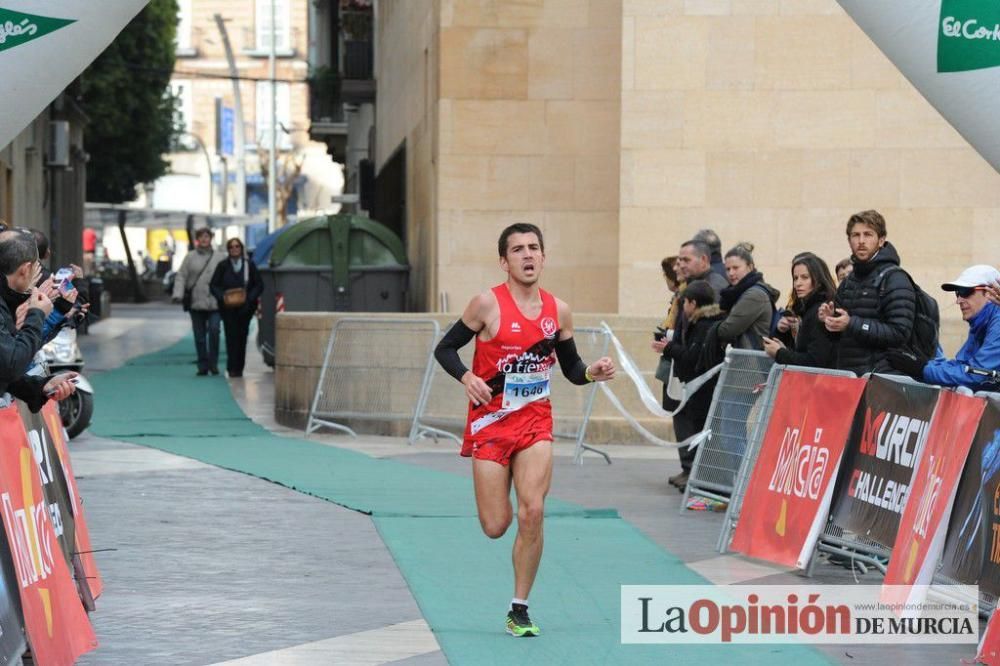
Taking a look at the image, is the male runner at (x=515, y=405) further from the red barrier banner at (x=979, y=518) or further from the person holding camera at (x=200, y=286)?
the person holding camera at (x=200, y=286)

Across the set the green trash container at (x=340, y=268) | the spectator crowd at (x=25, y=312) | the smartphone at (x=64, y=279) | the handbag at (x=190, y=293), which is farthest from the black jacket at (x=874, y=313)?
the handbag at (x=190, y=293)

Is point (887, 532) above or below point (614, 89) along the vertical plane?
below

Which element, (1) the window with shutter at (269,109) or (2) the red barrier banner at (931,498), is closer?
(2) the red barrier banner at (931,498)

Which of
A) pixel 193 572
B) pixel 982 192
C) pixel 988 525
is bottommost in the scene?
pixel 193 572

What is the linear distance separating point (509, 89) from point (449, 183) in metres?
1.22

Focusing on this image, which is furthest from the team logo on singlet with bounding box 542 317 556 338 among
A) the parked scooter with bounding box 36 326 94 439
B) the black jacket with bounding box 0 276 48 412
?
the parked scooter with bounding box 36 326 94 439

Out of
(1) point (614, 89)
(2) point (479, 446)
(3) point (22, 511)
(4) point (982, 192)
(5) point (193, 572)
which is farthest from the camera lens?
(1) point (614, 89)

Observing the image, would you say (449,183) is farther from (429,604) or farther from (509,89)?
(429,604)

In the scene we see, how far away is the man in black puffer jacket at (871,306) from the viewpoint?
10008 mm

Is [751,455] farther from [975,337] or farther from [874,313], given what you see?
[975,337]

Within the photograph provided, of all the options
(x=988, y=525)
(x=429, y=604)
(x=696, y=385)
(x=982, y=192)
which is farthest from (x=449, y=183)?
(x=988, y=525)

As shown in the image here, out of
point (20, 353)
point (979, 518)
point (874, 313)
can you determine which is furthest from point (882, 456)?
point (20, 353)

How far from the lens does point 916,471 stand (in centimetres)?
850

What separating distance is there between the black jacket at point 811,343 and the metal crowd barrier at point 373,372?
6.41m
